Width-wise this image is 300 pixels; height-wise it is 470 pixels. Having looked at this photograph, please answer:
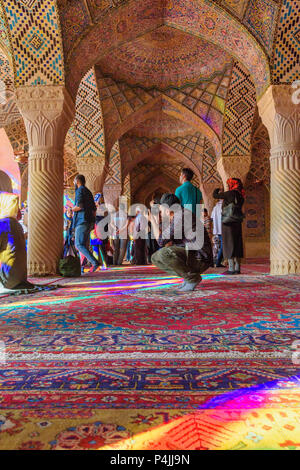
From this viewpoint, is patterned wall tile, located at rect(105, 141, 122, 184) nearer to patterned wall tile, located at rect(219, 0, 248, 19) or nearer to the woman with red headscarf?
patterned wall tile, located at rect(219, 0, 248, 19)

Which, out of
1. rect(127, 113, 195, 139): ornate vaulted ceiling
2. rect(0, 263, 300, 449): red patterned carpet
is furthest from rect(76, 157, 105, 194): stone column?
rect(0, 263, 300, 449): red patterned carpet

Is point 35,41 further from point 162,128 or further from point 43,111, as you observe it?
point 162,128

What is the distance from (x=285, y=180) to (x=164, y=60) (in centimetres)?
621

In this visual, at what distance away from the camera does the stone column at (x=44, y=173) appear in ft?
19.8

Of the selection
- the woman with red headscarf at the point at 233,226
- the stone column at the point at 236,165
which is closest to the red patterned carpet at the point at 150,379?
the woman with red headscarf at the point at 233,226

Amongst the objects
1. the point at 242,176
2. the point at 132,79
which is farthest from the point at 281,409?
the point at 132,79

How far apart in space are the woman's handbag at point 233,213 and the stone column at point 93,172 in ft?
19.5

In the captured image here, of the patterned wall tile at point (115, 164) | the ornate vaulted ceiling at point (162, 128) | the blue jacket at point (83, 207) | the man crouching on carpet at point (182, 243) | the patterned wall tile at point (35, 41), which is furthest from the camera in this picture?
the patterned wall tile at point (115, 164)

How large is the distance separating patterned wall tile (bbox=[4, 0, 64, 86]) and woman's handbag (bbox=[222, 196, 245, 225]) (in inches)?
130

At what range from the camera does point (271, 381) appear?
1.29 meters

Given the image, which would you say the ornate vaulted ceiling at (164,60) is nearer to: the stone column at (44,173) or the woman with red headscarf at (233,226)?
the stone column at (44,173)

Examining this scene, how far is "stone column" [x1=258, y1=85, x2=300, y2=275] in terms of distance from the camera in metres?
5.97
